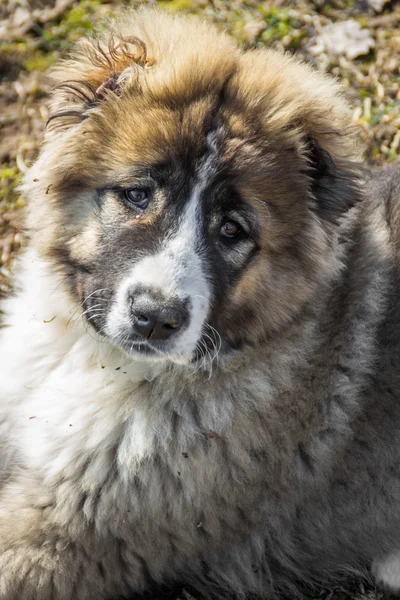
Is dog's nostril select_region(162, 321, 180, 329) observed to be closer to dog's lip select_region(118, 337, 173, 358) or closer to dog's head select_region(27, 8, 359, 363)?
dog's head select_region(27, 8, 359, 363)

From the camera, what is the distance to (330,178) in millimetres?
3625

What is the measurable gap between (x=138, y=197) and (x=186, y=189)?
0.21 meters

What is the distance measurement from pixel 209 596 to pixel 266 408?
101cm

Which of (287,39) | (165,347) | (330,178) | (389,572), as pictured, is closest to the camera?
(165,347)

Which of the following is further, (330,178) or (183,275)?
(330,178)

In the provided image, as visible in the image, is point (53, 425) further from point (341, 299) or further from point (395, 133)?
point (395, 133)

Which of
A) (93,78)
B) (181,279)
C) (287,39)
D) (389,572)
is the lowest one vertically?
(389,572)

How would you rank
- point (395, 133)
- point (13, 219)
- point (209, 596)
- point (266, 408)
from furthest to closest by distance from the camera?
point (395, 133), point (13, 219), point (209, 596), point (266, 408)

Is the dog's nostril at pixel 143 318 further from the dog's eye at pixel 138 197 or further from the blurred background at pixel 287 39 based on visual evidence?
the blurred background at pixel 287 39

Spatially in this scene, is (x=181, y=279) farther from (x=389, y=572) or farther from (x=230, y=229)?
(x=389, y=572)

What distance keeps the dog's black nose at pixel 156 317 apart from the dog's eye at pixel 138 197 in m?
0.40

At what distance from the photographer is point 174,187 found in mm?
3354

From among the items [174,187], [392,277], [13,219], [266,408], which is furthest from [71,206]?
[13,219]

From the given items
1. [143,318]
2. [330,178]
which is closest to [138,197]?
[143,318]
